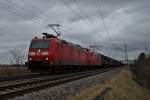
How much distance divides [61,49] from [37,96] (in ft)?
61.6

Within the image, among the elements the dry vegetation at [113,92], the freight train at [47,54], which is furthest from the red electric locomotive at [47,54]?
the dry vegetation at [113,92]

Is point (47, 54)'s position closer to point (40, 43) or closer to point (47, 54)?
point (47, 54)

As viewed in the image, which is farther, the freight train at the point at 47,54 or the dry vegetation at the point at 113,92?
the freight train at the point at 47,54

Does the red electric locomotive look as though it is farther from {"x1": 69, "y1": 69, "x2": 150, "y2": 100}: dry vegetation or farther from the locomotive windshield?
{"x1": 69, "y1": 69, "x2": 150, "y2": 100}: dry vegetation

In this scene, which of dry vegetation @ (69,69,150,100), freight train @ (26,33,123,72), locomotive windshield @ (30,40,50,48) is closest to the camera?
dry vegetation @ (69,69,150,100)

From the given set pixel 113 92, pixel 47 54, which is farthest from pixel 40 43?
pixel 113 92

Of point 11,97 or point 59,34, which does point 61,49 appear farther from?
point 11,97

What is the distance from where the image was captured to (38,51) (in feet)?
95.3

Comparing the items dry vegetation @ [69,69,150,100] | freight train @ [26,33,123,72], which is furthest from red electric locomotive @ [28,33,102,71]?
dry vegetation @ [69,69,150,100]

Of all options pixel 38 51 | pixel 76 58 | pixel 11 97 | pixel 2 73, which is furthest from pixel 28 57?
pixel 11 97

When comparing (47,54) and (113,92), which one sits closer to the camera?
(113,92)

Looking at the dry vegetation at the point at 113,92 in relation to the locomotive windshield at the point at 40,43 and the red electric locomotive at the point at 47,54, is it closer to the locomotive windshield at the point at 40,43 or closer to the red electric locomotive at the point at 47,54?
the red electric locomotive at the point at 47,54

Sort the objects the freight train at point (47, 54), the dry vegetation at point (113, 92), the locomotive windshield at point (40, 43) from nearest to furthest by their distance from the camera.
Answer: the dry vegetation at point (113, 92) → the freight train at point (47, 54) → the locomotive windshield at point (40, 43)

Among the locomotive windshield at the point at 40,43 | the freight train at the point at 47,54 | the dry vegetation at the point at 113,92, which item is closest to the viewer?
the dry vegetation at the point at 113,92
